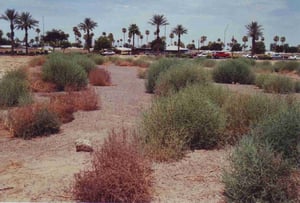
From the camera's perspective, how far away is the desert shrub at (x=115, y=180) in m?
6.64

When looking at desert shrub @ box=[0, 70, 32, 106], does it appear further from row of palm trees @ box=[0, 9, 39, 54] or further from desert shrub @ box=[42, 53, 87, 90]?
row of palm trees @ box=[0, 9, 39, 54]

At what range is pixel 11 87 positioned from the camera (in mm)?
18250

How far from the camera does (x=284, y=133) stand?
805 cm

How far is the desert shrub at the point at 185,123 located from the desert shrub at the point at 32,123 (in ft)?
11.7

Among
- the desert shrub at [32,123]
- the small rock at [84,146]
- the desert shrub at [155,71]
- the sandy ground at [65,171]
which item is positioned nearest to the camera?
the sandy ground at [65,171]

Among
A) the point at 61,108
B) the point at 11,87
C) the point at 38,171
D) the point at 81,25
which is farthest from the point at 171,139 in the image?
the point at 81,25

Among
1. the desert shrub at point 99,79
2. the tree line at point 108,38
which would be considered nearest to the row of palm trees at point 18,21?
the tree line at point 108,38

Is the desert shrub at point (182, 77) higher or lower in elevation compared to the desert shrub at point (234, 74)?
higher

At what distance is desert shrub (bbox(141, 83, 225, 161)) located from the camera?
9.69m

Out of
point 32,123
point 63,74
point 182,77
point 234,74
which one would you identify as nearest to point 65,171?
point 32,123

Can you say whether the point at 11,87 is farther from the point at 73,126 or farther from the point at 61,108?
the point at 73,126

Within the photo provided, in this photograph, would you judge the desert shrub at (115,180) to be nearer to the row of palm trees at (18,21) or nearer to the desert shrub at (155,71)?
the desert shrub at (155,71)

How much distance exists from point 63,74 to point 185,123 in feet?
53.4

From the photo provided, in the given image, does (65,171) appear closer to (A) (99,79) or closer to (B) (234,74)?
(A) (99,79)
